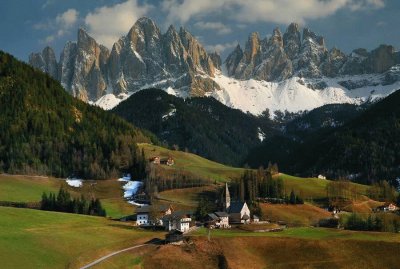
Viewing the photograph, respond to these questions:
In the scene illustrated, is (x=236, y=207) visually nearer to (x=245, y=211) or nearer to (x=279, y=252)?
(x=245, y=211)

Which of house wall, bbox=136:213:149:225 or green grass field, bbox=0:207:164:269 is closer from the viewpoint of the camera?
green grass field, bbox=0:207:164:269

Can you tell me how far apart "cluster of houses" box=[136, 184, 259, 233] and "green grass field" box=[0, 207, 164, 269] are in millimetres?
8973

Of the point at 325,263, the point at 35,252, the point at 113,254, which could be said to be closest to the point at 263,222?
the point at 325,263

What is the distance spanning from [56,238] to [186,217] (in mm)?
42483

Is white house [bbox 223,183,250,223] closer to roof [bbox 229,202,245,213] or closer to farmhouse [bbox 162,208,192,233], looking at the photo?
roof [bbox 229,202,245,213]

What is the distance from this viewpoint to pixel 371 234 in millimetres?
141625

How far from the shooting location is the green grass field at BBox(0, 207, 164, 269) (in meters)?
107

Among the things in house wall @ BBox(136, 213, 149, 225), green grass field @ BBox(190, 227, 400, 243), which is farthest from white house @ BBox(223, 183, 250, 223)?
house wall @ BBox(136, 213, 149, 225)

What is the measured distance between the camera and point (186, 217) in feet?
518

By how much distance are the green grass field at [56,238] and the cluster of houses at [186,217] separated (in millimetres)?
8973

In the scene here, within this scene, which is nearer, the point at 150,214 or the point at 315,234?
the point at 315,234

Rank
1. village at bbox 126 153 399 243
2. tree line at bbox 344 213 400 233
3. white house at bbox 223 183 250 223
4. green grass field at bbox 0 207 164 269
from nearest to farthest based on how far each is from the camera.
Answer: green grass field at bbox 0 207 164 269 < village at bbox 126 153 399 243 < tree line at bbox 344 213 400 233 < white house at bbox 223 183 250 223

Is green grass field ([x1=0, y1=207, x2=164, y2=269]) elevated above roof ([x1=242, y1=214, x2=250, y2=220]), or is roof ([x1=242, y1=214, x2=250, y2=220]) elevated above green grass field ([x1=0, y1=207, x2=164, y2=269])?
roof ([x1=242, y1=214, x2=250, y2=220])

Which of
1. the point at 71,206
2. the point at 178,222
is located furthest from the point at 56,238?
the point at 71,206
